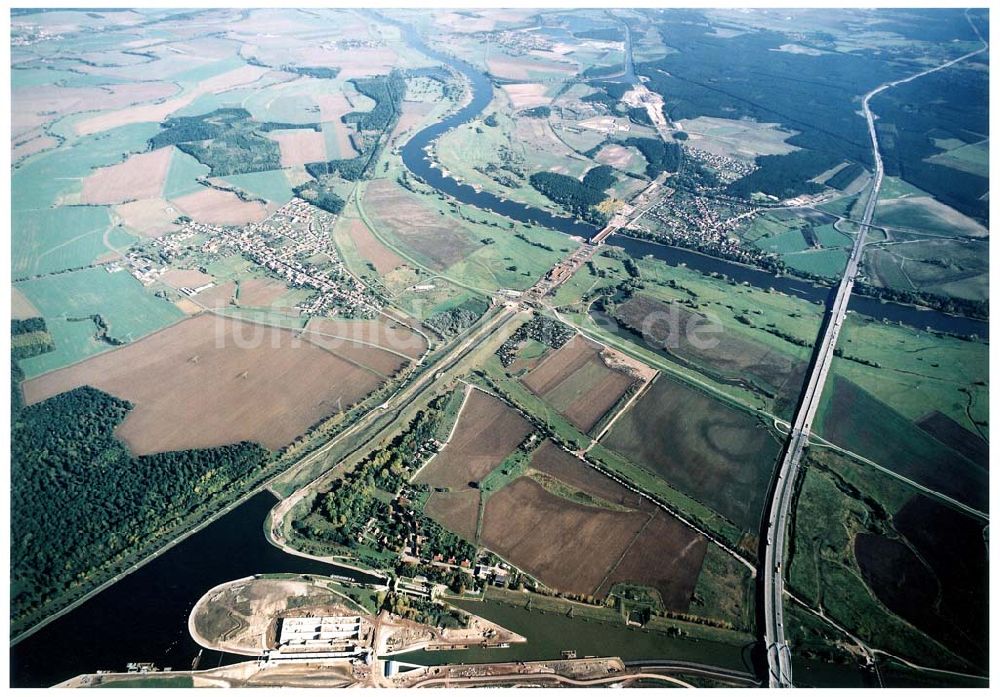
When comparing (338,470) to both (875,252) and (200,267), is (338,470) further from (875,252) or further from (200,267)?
(875,252)

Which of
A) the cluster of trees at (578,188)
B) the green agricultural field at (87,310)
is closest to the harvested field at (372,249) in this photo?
the green agricultural field at (87,310)

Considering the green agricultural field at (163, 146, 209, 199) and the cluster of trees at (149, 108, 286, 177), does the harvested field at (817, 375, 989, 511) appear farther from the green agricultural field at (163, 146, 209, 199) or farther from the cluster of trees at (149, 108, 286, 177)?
the green agricultural field at (163, 146, 209, 199)

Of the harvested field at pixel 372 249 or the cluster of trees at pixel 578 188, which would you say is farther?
the cluster of trees at pixel 578 188

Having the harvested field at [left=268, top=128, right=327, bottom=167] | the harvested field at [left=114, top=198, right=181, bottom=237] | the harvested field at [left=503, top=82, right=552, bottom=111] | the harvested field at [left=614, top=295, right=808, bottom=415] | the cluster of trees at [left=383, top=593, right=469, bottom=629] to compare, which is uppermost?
the harvested field at [left=503, top=82, right=552, bottom=111]

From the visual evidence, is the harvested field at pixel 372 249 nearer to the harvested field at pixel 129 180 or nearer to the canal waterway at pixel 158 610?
the harvested field at pixel 129 180

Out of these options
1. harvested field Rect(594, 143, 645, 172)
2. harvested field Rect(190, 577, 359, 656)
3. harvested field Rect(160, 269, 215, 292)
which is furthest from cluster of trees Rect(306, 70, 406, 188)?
harvested field Rect(190, 577, 359, 656)

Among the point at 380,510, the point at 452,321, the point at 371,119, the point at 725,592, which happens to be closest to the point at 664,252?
the point at 452,321
